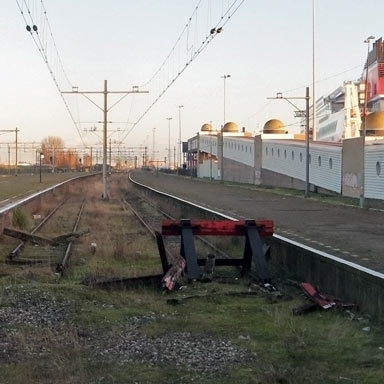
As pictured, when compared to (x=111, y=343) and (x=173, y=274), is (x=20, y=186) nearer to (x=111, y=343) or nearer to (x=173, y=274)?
(x=173, y=274)

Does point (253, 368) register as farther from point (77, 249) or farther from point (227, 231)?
point (77, 249)

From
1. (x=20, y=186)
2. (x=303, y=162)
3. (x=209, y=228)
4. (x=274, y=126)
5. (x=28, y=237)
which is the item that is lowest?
(x=28, y=237)

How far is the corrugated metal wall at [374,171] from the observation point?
36.0m

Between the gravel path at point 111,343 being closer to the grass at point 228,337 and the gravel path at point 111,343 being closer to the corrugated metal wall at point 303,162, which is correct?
the grass at point 228,337

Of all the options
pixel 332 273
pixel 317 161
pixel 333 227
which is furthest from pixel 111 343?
pixel 317 161

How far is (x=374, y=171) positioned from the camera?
37281 millimetres

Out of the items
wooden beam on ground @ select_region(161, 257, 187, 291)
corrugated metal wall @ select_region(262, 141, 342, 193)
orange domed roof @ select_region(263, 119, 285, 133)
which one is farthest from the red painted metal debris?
orange domed roof @ select_region(263, 119, 285, 133)

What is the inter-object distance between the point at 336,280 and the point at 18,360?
242 inches

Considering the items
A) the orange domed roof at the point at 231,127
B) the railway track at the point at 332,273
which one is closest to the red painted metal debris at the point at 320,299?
the railway track at the point at 332,273

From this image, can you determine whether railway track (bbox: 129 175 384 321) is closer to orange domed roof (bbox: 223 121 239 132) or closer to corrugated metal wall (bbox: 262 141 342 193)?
corrugated metal wall (bbox: 262 141 342 193)

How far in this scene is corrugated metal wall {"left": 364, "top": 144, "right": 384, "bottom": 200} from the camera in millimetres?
36031

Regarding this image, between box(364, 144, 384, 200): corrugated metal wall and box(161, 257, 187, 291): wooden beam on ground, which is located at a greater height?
box(364, 144, 384, 200): corrugated metal wall

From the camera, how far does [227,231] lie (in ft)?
47.6

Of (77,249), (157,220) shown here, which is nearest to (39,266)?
(77,249)
